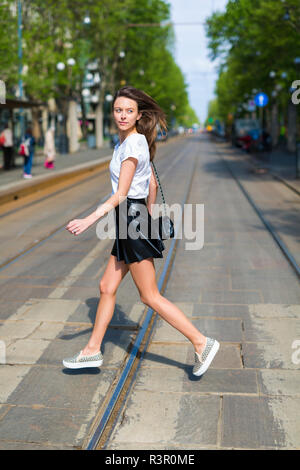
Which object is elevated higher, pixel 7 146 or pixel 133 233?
pixel 7 146

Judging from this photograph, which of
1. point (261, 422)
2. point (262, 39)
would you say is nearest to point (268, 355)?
point (261, 422)

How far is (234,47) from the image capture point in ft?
112

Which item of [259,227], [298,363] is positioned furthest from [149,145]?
[259,227]

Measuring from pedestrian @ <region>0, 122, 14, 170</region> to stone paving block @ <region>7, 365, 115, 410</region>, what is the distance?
65.9 feet

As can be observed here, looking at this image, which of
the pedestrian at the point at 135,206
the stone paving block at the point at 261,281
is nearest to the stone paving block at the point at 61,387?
A: the pedestrian at the point at 135,206

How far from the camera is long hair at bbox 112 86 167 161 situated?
390cm

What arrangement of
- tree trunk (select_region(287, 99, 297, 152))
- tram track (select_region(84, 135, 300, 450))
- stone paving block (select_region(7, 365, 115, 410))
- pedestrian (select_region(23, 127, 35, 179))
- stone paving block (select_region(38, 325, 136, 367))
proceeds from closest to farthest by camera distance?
tram track (select_region(84, 135, 300, 450)) → stone paving block (select_region(7, 365, 115, 410)) → stone paving block (select_region(38, 325, 136, 367)) → pedestrian (select_region(23, 127, 35, 179)) → tree trunk (select_region(287, 99, 297, 152))

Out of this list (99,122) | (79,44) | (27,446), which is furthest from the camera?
(99,122)

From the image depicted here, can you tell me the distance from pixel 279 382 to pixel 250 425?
0.68 m

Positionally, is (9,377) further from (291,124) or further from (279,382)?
(291,124)

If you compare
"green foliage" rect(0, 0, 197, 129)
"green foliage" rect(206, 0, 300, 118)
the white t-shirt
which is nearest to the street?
the white t-shirt

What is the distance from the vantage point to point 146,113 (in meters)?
3.95

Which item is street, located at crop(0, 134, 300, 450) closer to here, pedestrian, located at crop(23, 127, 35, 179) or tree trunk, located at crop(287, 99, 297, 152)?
pedestrian, located at crop(23, 127, 35, 179)

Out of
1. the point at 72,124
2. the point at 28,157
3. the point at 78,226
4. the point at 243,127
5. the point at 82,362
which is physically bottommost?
the point at 82,362
